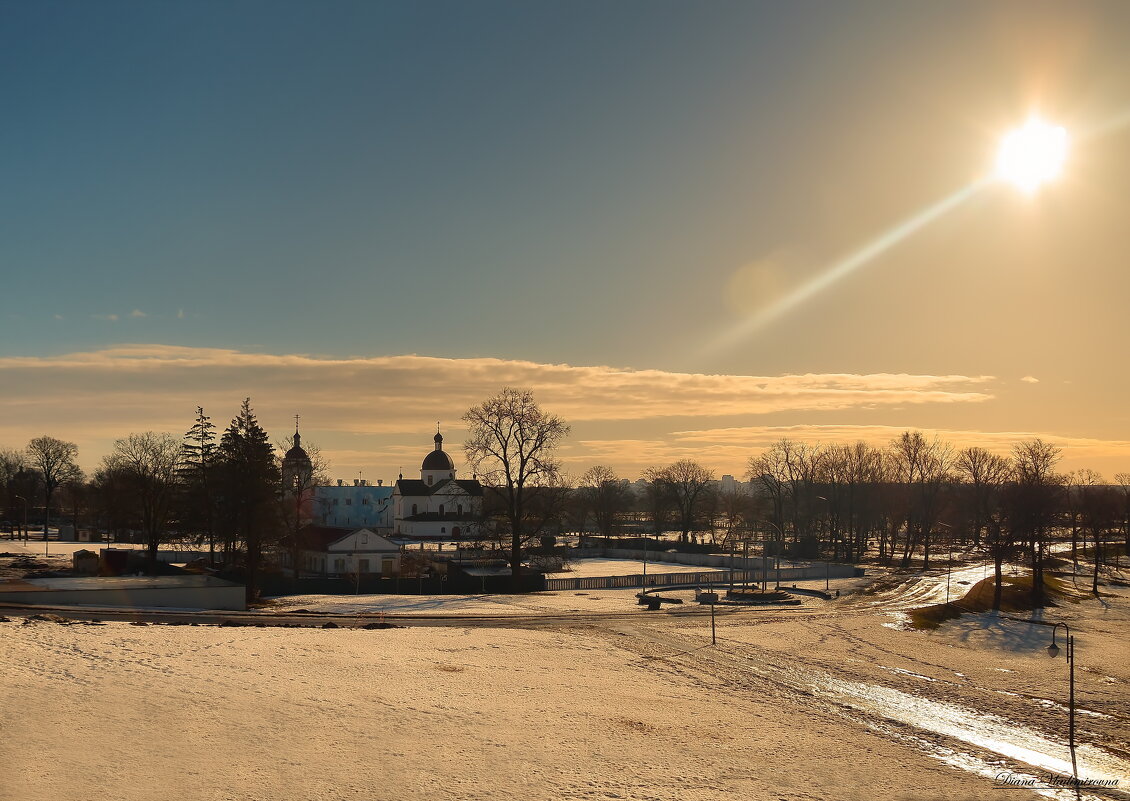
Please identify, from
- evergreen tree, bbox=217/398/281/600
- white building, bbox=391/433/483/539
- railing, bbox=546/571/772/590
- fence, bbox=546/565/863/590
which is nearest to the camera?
evergreen tree, bbox=217/398/281/600

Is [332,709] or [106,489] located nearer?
[332,709]

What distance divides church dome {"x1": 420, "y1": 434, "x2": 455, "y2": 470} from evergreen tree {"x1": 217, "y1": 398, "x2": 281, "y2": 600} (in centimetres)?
7954

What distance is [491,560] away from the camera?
7406 centimetres

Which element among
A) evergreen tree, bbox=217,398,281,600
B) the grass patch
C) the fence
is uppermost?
evergreen tree, bbox=217,398,281,600

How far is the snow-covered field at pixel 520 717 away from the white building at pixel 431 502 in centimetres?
8635

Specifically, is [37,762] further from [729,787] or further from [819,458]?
[819,458]

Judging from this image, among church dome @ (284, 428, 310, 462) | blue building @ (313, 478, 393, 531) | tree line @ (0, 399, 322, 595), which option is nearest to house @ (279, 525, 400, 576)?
tree line @ (0, 399, 322, 595)

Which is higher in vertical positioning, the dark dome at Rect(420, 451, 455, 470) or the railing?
the dark dome at Rect(420, 451, 455, 470)

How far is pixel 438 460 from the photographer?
13775 cm

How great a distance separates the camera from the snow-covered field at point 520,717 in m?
17.7

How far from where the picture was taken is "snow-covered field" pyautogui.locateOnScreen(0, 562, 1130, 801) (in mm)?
17734

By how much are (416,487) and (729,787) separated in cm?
11764

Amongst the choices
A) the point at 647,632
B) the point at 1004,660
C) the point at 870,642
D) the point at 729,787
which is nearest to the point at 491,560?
the point at 647,632

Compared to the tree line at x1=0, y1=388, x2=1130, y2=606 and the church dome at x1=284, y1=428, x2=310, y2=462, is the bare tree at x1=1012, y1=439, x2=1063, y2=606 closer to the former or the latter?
the tree line at x1=0, y1=388, x2=1130, y2=606
